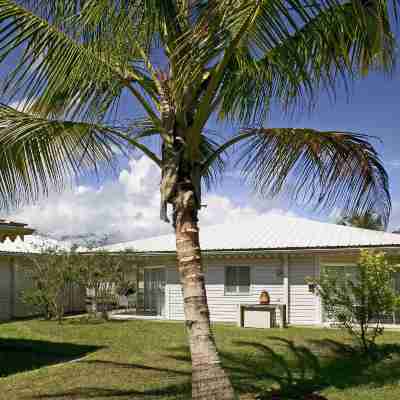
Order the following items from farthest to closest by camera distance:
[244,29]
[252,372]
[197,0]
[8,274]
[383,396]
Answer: [8,274], [252,372], [383,396], [197,0], [244,29]

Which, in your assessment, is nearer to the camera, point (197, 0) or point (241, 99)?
point (197, 0)

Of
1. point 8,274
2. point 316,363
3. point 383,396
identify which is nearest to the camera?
point 383,396

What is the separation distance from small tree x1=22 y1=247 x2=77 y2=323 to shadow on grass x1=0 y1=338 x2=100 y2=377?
444 cm

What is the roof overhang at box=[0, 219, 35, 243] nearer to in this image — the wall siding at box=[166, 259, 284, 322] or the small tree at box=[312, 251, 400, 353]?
the small tree at box=[312, 251, 400, 353]

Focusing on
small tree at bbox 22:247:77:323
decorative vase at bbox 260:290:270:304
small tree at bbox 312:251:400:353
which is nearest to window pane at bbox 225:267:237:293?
decorative vase at bbox 260:290:270:304

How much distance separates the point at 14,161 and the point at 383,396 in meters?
6.60

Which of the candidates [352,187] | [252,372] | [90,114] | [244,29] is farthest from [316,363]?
[244,29]

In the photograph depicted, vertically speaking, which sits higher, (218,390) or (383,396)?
(218,390)

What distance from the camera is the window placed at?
21.8 m

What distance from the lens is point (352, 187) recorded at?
6445 mm

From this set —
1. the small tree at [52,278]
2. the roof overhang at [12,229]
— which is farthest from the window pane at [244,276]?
the roof overhang at [12,229]

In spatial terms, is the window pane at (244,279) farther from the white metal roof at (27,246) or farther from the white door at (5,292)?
the white door at (5,292)

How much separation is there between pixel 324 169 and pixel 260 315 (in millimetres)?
13910

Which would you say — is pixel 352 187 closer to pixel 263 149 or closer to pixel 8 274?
pixel 263 149
